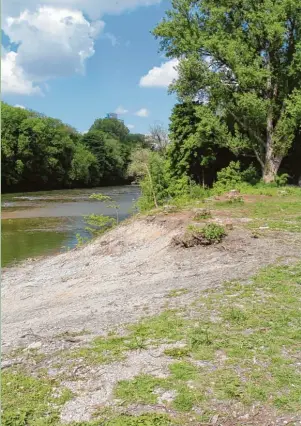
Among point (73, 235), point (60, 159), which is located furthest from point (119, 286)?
point (60, 159)

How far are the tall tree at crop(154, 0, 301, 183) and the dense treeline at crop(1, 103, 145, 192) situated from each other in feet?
100

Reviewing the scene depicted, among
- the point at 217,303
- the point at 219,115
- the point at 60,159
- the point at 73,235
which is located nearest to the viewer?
the point at 217,303

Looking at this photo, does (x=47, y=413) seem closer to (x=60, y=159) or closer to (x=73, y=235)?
(x=73, y=235)

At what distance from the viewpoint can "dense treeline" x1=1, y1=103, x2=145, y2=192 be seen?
66812 millimetres

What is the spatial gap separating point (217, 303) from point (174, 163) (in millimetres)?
21244

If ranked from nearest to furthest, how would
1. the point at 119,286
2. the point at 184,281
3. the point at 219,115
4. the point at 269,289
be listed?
1. the point at 269,289
2. the point at 184,281
3. the point at 119,286
4. the point at 219,115

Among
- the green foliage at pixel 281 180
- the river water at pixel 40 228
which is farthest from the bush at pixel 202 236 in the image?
the green foliage at pixel 281 180

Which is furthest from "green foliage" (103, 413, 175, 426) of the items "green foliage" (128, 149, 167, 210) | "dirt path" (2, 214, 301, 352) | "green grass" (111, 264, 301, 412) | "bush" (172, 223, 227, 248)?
"green foliage" (128, 149, 167, 210)

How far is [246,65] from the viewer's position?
2570 cm

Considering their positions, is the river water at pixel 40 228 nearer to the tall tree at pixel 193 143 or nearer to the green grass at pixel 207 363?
the tall tree at pixel 193 143

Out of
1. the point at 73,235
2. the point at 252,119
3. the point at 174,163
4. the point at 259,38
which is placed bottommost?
the point at 73,235

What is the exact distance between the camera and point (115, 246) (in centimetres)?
1462

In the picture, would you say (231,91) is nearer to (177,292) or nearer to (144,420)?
(177,292)

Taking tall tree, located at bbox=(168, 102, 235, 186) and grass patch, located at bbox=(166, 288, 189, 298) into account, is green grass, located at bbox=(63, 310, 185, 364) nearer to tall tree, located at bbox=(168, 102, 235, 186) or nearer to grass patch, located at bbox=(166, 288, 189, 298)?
grass patch, located at bbox=(166, 288, 189, 298)
